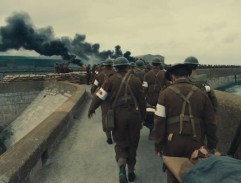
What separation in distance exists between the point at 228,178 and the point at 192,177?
486mm

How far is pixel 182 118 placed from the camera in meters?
4.21

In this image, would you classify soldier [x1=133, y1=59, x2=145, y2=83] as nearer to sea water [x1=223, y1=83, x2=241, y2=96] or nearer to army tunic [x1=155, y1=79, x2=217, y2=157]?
army tunic [x1=155, y1=79, x2=217, y2=157]

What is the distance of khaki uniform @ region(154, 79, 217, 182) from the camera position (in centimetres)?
422

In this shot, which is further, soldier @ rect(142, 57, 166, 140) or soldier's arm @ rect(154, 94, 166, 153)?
soldier @ rect(142, 57, 166, 140)

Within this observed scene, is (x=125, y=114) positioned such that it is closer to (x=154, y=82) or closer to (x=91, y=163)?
(x=91, y=163)

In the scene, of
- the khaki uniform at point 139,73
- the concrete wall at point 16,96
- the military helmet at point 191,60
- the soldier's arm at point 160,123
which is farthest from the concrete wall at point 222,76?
the soldier's arm at point 160,123

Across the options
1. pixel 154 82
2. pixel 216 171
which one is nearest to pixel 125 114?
pixel 216 171

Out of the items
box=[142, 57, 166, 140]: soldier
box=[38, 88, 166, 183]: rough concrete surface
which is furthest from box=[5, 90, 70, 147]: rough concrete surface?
box=[38, 88, 166, 183]: rough concrete surface

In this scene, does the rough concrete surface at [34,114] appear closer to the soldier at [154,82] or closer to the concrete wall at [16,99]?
the concrete wall at [16,99]

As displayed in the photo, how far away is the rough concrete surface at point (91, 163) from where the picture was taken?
6008 millimetres

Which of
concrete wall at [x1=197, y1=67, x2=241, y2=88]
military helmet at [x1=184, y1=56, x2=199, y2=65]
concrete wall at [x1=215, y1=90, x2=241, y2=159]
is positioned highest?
military helmet at [x1=184, y1=56, x2=199, y2=65]

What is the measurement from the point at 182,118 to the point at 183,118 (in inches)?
0.6

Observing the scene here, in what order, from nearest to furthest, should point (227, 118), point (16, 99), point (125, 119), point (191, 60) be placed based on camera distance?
1. point (191, 60)
2. point (125, 119)
3. point (227, 118)
4. point (16, 99)

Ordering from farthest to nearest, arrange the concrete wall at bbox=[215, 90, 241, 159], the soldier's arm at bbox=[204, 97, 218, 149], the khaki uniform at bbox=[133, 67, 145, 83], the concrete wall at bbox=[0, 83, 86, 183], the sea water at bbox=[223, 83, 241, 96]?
the sea water at bbox=[223, 83, 241, 96] → the khaki uniform at bbox=[133, 67, 145, 83] → the concrete wall at bbox=[215, 90, 241, 159] → the concrete wall at bbox=[0, 83, 86, 183] → the soldier's arm at bbox=[204, 97, 218, 149]
